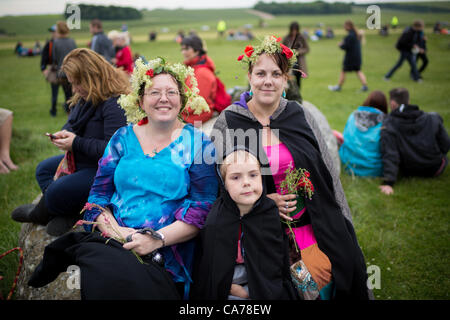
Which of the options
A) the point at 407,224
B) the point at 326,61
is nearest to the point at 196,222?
the point at 407,224

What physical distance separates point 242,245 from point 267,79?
137 centimetres

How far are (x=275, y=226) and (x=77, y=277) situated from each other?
1866 mm

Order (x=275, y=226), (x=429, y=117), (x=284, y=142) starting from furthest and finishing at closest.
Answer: (x=429, y=117), (x=284, y=142), (x=275, y=226)

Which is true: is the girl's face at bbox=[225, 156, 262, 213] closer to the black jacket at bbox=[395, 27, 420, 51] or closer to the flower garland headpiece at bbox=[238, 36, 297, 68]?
the flower garland headpiece at bbox=[238, 36, 297, 68]

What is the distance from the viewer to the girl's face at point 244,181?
233 centimetres

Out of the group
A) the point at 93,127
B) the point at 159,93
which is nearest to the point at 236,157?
the point at 159,93

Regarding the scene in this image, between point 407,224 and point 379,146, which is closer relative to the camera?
point 407,224

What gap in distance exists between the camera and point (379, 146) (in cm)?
572

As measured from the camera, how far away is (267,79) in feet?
9.20

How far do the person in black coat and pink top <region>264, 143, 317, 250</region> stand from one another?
1.52 m

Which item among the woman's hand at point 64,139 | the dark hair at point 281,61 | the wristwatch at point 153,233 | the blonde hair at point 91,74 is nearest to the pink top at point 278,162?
the dark hair at point 281,61

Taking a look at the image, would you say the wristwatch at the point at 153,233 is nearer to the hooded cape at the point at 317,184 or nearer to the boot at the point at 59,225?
the hooded cape at the point at 317,184
